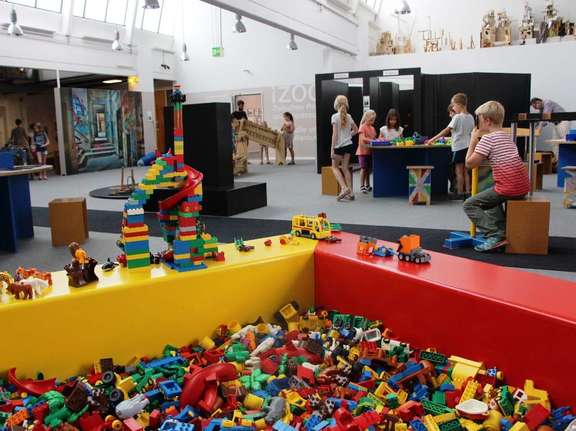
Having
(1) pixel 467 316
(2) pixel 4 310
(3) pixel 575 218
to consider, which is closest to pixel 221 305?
(2) pixel 4 310

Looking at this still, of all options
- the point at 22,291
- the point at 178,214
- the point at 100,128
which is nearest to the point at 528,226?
the point at 178,214

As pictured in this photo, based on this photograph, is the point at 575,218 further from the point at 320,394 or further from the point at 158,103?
the point at 158,103

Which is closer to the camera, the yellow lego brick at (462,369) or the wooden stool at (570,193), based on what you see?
the yellow lego brick at (462,369)

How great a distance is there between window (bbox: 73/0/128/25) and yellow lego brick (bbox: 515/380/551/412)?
665 inches

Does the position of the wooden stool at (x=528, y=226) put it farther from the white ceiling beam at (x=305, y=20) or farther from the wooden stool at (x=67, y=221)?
the white ceiling beam at (x=305, y=20)

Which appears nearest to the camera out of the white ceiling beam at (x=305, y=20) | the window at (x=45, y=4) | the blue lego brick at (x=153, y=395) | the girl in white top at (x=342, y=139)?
the blue lego brick at (x=153, y=395)

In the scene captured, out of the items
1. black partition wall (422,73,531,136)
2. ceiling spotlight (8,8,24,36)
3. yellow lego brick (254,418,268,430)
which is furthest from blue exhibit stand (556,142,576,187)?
ceiling spotlight (8,8,24,36)

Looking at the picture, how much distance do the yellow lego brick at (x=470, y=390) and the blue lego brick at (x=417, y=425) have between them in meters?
0.21

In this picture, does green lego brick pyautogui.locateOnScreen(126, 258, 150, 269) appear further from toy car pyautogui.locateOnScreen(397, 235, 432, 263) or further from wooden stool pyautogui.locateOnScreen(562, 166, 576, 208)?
wooden stool pyautogui.locateOnScreen(562, 166, 576, 208)

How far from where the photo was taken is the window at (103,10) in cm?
1650

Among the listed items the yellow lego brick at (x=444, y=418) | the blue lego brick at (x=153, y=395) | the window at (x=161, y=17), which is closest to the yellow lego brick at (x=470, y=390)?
the yellow lego brick at (x=444, y=418)

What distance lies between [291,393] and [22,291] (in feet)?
3.67

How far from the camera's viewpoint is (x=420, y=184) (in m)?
8.30

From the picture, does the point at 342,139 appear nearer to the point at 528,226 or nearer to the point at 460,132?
the point at 460,132
